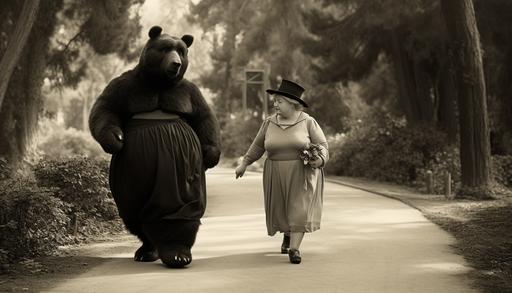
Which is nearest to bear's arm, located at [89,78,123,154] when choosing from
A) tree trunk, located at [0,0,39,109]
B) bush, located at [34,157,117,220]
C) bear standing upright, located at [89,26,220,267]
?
bear standing upright, located at [89,26,220,267]

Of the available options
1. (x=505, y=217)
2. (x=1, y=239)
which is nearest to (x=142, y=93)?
(x=1, y=239)

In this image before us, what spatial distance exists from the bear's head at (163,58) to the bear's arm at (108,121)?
1.28 feet

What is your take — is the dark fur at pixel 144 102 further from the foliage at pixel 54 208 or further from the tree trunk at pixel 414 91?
the tree trunk at pixel 414 91

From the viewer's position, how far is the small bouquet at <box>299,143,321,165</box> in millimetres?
7844

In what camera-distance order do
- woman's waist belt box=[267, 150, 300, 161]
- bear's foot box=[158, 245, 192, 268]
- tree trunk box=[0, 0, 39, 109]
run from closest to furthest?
bear's foot box=[158, 245, 192, 268] < woman's waist belt box=[267, 150, 300, 161] < tree trunk box=[0, 0, 39, 109]

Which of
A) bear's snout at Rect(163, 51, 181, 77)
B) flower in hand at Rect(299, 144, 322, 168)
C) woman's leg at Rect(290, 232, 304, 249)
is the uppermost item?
bear's snout at Rect(163, 51, 181, 77)

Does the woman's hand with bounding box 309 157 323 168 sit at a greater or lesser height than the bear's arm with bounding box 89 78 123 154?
lesser

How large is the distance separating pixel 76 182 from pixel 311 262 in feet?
11.8

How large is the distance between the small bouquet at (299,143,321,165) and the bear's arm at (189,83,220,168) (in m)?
0.88

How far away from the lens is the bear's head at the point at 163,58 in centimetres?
736

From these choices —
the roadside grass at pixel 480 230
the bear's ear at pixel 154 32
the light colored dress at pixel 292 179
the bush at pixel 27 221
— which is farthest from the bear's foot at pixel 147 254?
the roadside grass at pixel 480 230

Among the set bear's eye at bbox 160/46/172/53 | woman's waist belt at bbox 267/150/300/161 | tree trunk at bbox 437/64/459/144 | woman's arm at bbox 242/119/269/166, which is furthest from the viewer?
tree trunk at bbox 437/64/459/144

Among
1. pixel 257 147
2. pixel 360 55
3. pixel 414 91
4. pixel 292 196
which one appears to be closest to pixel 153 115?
pixel 257 147

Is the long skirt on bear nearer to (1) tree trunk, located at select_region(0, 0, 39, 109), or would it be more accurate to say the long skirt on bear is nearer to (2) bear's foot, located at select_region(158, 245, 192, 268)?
(2) bear's foot, located at select_region(158, 245, 192, 268)
